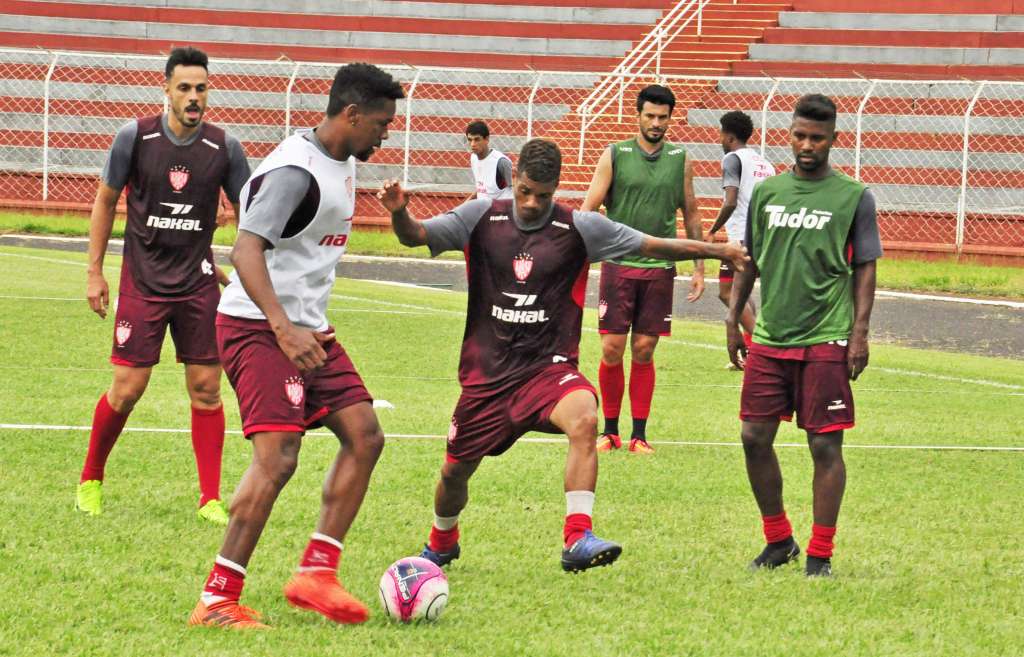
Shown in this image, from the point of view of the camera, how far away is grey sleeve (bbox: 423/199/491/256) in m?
6.23

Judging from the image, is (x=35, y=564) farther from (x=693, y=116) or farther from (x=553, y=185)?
(x=693, y=116)

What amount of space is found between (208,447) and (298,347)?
2.36 metres

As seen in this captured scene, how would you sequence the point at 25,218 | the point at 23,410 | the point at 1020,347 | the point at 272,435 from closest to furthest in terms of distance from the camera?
the point at 272,435
the point at 23,410
the point at 1020,347
the point at 25,218

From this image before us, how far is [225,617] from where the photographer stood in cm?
524

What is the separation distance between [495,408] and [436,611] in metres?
1.05

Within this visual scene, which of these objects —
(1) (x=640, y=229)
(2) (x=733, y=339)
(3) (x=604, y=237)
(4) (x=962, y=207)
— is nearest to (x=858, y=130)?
(4) (x=962, y=207)

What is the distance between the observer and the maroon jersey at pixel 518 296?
6.27 meters

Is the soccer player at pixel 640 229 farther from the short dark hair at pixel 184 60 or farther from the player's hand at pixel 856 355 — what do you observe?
the player's hand at pixel 856 355

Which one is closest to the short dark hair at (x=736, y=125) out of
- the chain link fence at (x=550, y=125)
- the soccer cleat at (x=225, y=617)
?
the chain link fence at (x=550, y=125)

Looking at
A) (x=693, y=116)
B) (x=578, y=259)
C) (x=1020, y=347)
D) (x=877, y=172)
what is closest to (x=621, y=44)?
(x=693, y=116)

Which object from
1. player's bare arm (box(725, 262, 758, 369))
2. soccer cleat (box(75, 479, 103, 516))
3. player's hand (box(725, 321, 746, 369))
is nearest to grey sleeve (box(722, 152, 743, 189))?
player's hand (box(725, 321, 746, 369))

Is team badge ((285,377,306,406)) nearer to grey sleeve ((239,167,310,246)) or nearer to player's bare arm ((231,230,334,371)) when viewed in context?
player's bare arm ((231,230,334,371))

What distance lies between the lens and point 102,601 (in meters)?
5.58

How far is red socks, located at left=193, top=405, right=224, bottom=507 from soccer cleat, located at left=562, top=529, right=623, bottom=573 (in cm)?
226
